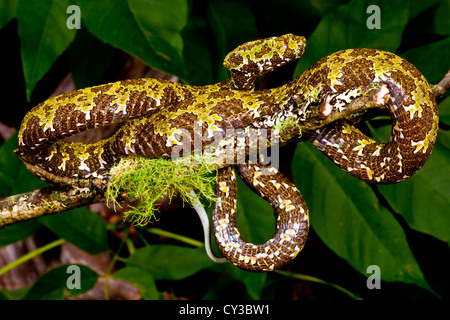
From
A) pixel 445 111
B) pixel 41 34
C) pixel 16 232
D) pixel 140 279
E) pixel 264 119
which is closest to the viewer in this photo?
pixel 264 119

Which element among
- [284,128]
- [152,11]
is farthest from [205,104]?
[152,11]

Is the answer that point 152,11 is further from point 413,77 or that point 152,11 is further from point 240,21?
point 413,77

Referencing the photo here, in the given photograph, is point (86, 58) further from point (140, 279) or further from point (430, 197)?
point (430, 197)

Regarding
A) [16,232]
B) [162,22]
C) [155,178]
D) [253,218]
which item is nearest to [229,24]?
[162,22]

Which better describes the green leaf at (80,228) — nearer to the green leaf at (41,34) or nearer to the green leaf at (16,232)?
the green leaf at (16,232)

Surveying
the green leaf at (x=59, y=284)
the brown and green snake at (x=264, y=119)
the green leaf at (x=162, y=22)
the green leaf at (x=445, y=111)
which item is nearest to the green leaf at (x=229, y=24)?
the green leaf at (x=162, y=22)

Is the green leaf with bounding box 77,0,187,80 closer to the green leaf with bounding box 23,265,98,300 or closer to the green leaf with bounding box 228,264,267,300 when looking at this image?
the green leaf with bounding box 228,264,267,300
